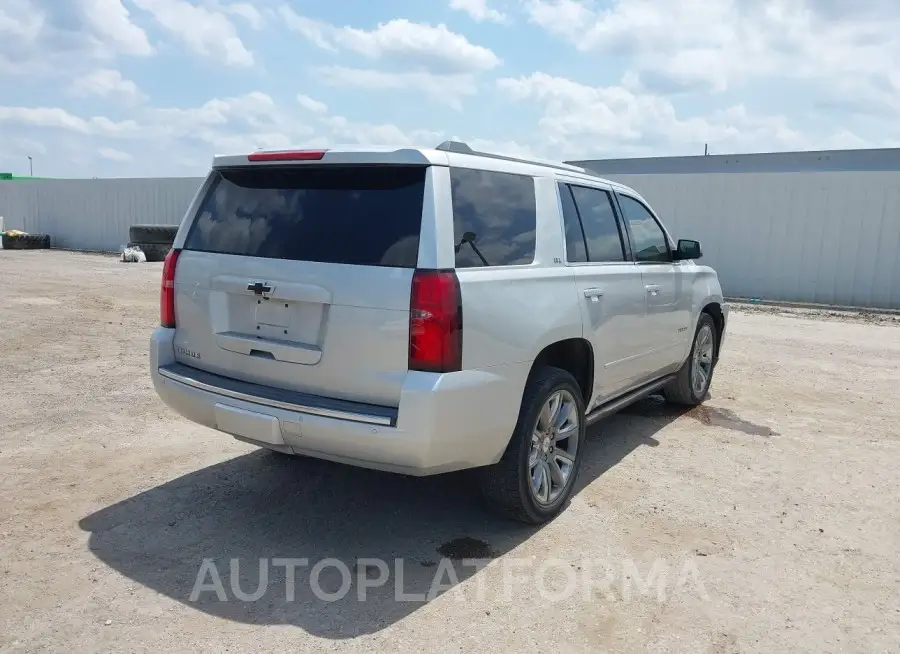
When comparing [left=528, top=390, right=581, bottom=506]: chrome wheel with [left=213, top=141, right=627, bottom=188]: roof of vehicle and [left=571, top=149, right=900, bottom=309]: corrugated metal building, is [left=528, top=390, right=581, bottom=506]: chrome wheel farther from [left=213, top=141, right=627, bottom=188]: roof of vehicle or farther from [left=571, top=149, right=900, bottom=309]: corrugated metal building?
[left=571, top=149, right=900, bottom=309]: corrugated metal building

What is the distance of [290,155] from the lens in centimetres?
372

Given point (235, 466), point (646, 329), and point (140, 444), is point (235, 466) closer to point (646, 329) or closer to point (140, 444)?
point (140, 444)

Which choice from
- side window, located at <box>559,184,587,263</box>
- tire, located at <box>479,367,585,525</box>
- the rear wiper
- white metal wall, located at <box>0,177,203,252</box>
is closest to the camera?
the rear wiper

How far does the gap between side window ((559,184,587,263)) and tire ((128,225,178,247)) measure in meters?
19.0

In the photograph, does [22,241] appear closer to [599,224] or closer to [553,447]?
[599,224]

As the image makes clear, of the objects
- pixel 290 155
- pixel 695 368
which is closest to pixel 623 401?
pixel 695 368

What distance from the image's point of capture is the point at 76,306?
11.5 metres

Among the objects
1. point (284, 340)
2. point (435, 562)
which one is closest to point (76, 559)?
point (284, 340)

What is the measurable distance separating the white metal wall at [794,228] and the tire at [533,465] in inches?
497

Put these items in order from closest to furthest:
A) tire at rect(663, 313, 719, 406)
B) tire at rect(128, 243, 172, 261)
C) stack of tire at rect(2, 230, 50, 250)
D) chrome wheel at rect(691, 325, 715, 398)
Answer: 1. tire at rect(663, 313, 719, 406)
2. chrome wheel at rect(691, 325, 715, 398)
3. tire at rect(128, 243, 172, 261)
4. stack of tire at rect(2, 230, 50, 250)

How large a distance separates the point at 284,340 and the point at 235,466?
168 cm

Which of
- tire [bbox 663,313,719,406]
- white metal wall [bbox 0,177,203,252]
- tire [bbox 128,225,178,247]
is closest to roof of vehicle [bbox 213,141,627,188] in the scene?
tire [bbox 663,313,719,406]

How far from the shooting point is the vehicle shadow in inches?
128

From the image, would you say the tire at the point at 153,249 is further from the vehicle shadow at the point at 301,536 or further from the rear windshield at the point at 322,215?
the rear windshield at the point at 322,215
